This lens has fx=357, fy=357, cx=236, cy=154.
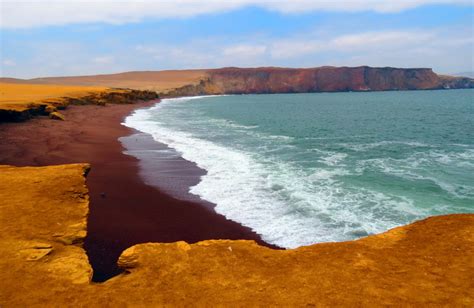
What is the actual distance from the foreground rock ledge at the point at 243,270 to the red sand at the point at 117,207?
2503 millimetres

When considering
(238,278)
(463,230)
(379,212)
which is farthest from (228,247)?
(379,212)

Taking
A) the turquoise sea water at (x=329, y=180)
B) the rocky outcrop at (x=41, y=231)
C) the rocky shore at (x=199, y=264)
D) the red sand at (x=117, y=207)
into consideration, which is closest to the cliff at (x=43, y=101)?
the red sand at (x=117, y=207)

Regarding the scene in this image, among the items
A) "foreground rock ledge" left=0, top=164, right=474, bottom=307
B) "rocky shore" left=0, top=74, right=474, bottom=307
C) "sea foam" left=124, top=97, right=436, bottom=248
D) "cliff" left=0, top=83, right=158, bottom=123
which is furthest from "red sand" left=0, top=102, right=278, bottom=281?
"cliff" left=0, top=83, right=158, bottom=123

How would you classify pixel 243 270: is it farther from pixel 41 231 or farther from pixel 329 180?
pixel 329 180

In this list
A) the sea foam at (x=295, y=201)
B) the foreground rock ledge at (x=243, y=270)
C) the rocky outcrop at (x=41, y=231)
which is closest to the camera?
the foreground rock ledge at (x=243, y=270)

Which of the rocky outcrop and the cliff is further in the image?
the cliff

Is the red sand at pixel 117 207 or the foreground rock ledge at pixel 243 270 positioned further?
the red sand at pixel 117 207

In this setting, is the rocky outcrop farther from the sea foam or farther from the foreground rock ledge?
the sea foam

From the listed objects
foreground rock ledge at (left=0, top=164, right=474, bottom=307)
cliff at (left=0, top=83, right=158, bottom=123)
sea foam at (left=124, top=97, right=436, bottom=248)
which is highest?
cliff at (left=0, top=83, right=158, bottom=123)

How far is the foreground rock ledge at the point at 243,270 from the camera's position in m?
7.45

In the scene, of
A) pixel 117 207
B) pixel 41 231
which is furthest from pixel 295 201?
pixel 41 231

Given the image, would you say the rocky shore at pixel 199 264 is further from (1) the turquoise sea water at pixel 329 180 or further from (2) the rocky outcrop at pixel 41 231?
(1) the turquoise sea water at pixel 329 180

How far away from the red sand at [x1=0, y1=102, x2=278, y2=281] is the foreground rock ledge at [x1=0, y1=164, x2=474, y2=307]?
250 cm

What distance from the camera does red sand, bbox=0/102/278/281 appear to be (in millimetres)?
13700
